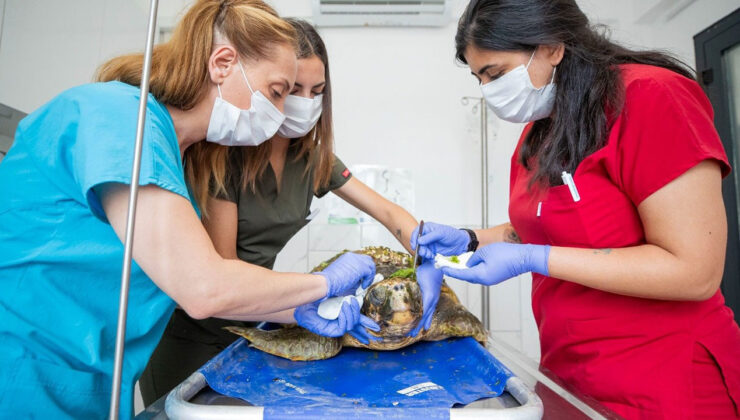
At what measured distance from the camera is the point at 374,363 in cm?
123

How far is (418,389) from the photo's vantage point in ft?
3.13

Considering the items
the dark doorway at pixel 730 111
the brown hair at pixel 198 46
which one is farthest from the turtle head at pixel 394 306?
the dark doorway at pixel 730 111

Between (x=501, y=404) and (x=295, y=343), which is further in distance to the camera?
(x=295, y=343)

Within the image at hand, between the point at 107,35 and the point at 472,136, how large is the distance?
8.28ft

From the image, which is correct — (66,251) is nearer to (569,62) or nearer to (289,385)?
(289,385)

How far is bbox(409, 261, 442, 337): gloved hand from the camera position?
135cm

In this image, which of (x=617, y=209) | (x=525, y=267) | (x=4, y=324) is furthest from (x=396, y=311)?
(x=4, y=324)

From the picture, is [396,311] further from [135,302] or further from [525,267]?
[135,302]

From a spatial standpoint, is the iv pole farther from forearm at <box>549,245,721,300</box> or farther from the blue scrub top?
the blue scrub top

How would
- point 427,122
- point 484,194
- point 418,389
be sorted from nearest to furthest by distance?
point 418,389
point 484,194
point 427,122

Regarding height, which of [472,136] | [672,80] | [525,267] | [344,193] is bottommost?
[525,267]

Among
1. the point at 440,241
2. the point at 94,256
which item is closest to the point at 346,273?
the point at 440,241

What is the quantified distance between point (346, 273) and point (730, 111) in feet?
10.0

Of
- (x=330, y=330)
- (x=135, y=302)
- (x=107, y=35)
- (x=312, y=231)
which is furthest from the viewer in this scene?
(x=312, y=231)
